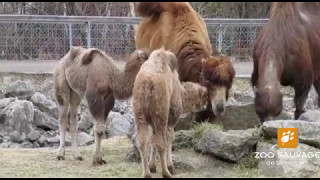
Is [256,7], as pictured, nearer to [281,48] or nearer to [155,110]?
[281,48]

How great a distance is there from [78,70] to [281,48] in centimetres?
231

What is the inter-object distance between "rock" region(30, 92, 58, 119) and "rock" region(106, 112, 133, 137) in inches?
47.4

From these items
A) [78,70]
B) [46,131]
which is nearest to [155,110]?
[78,70]

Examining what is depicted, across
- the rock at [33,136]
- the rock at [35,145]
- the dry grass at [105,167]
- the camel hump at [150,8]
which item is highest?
the camel hump at [150,8]

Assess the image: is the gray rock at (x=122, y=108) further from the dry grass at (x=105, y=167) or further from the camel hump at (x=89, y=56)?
the camel hump at (x=89, y=56)

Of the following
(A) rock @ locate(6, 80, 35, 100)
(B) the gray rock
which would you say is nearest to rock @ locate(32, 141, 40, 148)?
(A) rock @ locate(6, 80, 35, 100)

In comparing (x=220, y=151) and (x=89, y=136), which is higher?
(x=220, y=151)

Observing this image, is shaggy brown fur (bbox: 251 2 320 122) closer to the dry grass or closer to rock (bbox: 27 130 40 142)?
the dry grass

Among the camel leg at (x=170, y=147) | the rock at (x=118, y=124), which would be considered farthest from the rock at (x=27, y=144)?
the camel leg at (x=170, y=147)

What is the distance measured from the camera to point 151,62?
240 inches

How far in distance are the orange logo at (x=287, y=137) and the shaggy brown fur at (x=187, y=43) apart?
0.63 meters

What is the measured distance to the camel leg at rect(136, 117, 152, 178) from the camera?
5805mm

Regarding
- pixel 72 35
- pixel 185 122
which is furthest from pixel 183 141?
pixel 72 35

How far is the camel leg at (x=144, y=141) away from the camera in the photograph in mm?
5805
